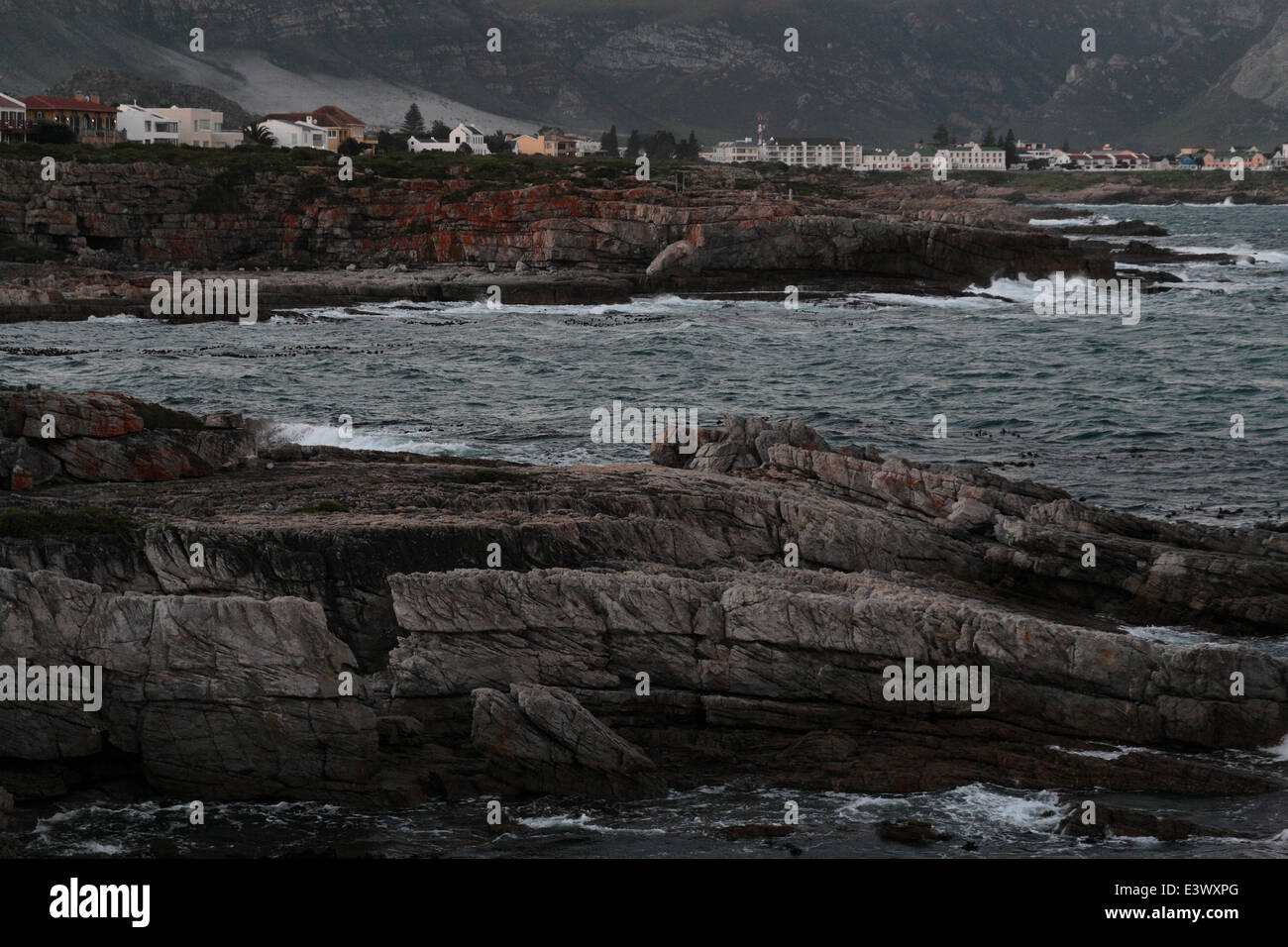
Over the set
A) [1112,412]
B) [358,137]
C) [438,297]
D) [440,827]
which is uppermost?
[358,137]

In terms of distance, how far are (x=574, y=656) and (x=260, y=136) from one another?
110m

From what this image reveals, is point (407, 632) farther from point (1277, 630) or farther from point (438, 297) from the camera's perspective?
point (438, 297)

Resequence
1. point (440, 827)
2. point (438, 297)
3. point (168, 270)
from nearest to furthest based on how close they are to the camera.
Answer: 1. point (440, 827)
2. point (438, 297)
3. point (168, 270)

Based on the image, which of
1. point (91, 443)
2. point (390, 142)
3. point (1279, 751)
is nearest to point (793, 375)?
point (91, 443)

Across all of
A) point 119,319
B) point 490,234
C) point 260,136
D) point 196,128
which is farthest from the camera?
point 196,128

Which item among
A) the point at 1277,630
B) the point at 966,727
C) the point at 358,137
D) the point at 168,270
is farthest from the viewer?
the point at 358,137

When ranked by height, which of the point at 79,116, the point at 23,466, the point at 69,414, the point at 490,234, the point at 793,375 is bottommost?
the point at 23,466

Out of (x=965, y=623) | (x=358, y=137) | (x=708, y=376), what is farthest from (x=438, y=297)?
(x=358, y=137)

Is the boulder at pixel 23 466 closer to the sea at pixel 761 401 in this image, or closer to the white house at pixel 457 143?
the sea at pixel 761 401

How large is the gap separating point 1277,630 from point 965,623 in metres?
6.67

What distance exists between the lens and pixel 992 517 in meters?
26.1

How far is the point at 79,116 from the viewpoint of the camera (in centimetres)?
11369

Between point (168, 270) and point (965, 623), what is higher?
point (168, 270)

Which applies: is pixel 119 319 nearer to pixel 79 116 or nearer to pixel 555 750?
pixel 555 750
